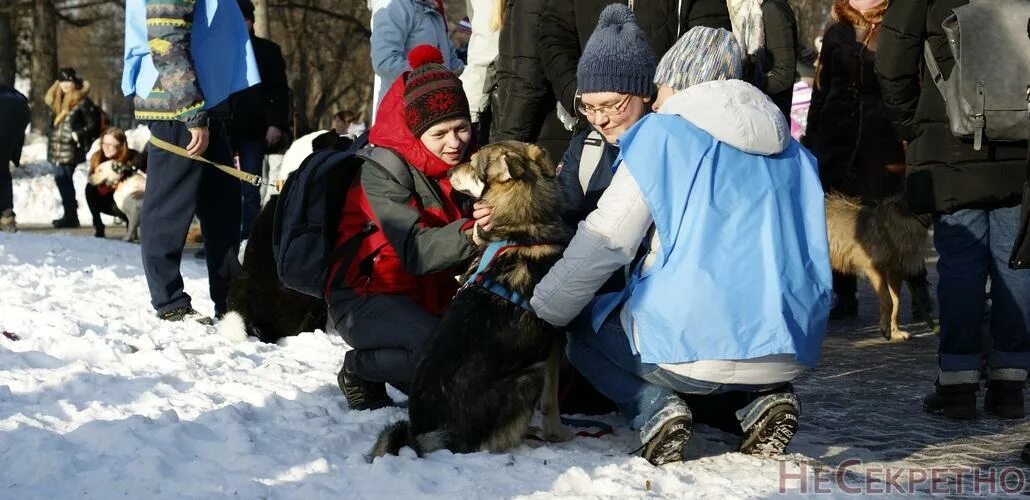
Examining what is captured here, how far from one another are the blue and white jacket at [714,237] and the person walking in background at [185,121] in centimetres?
302

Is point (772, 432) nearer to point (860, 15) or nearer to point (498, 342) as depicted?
point (498, 342)

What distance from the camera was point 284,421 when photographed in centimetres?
447

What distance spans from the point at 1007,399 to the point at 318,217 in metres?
2.94

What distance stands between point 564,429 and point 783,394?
0.82 meters

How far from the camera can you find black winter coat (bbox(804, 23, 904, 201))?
7844 millimetres

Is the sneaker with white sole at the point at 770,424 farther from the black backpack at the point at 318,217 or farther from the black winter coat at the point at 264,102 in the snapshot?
the black winter coat at the point at 264,102

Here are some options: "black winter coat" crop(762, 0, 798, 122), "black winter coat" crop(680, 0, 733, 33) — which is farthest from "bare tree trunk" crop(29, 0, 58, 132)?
"black winter coat" crop(762, 0, 798, 122)

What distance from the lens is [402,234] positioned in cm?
452

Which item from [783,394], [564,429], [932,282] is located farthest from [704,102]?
[932,282]

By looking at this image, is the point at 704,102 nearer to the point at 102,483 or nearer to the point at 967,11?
the point at 967,11

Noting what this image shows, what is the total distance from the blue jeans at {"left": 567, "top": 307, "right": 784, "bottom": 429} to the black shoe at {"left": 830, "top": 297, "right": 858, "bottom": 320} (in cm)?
429

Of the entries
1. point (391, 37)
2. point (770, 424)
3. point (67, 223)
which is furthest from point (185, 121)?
point (67, 223)

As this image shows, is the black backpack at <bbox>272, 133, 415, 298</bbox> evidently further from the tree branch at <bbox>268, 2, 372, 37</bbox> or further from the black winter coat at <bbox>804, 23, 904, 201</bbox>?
the tree branch at <bbox>268, 2, 372, 37</bbox>

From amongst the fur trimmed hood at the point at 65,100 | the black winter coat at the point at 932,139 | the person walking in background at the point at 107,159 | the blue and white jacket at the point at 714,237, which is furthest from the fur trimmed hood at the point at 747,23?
the fur trimmed hood at the point at 65,100
